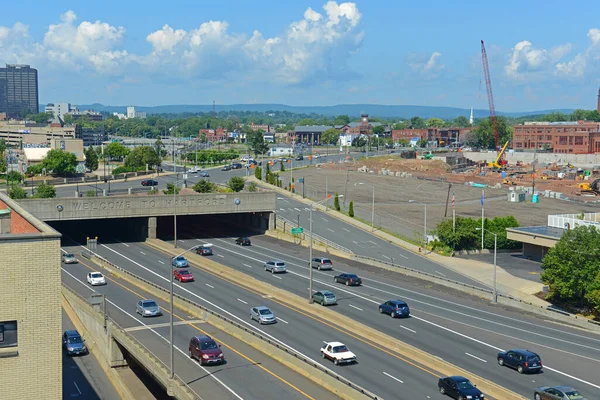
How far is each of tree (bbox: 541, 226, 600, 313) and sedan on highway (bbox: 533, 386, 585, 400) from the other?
78.9ft

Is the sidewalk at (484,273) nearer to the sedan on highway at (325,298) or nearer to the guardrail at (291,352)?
the sedan on highway at (325,298)

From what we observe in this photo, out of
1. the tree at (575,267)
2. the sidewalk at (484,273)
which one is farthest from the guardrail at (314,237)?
the tree at (575,267)

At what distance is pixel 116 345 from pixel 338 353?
1405 cm

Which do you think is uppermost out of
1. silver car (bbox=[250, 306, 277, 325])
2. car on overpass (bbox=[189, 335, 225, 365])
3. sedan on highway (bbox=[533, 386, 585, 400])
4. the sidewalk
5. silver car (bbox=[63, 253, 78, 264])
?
car on overpass (bbox=[189, 335, 225, 365])

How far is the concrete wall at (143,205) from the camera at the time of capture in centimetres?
7956

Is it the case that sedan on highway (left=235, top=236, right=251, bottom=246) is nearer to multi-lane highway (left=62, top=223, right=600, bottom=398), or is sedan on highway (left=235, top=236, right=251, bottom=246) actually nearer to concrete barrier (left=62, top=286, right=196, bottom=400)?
multi-lane highway (left=62, top=223, right=600, bottom=398)

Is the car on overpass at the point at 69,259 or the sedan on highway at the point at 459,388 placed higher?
the sedan on highway at the point at 459,388

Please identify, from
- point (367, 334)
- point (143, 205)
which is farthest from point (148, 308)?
point (143, 205)

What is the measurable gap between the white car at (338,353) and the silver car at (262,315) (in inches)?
314

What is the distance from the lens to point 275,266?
66.0 meters

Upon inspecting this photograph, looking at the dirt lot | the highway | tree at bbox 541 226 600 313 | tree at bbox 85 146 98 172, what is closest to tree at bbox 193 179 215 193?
the dirt lot

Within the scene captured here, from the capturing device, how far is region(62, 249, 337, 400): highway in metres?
33.9

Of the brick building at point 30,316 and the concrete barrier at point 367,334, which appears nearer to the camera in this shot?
the brick building at point 30,316

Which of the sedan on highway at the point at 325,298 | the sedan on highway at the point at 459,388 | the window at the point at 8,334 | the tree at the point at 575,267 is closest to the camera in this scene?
the window at the point at 8,334
